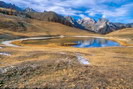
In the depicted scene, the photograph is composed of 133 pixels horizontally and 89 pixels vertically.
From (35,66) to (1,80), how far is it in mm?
4484

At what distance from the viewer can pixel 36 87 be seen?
41.6 feet

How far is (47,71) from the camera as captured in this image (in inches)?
647

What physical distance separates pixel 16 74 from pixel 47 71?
3.23 m

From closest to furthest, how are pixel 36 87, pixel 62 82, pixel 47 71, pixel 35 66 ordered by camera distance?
pixel 36 87 < pixel 62 82 < pixel 47 71 < pixel 35 66

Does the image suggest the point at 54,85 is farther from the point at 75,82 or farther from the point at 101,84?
the point at 101,84

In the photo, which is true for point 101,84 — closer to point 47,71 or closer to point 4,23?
point 47,71

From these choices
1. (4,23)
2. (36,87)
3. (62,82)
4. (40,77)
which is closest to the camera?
(36,87)

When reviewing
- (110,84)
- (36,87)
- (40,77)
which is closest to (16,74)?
(40,77)

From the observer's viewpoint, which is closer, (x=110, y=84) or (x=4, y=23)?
(x=110, y=84)

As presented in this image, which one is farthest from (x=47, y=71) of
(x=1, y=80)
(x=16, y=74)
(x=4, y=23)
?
(x=4, y=23)

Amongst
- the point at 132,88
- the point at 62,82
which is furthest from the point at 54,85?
the point at 132,88

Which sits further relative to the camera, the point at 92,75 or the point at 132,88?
the point at 92,75

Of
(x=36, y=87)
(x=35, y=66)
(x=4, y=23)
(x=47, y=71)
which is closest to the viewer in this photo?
(x=36, y=87)

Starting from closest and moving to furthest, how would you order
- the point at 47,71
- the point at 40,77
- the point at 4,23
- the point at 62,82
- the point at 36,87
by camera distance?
the point at 36,87, the point at 62,82, the point at 40,77, the point at 47,71, the point at 4,23
